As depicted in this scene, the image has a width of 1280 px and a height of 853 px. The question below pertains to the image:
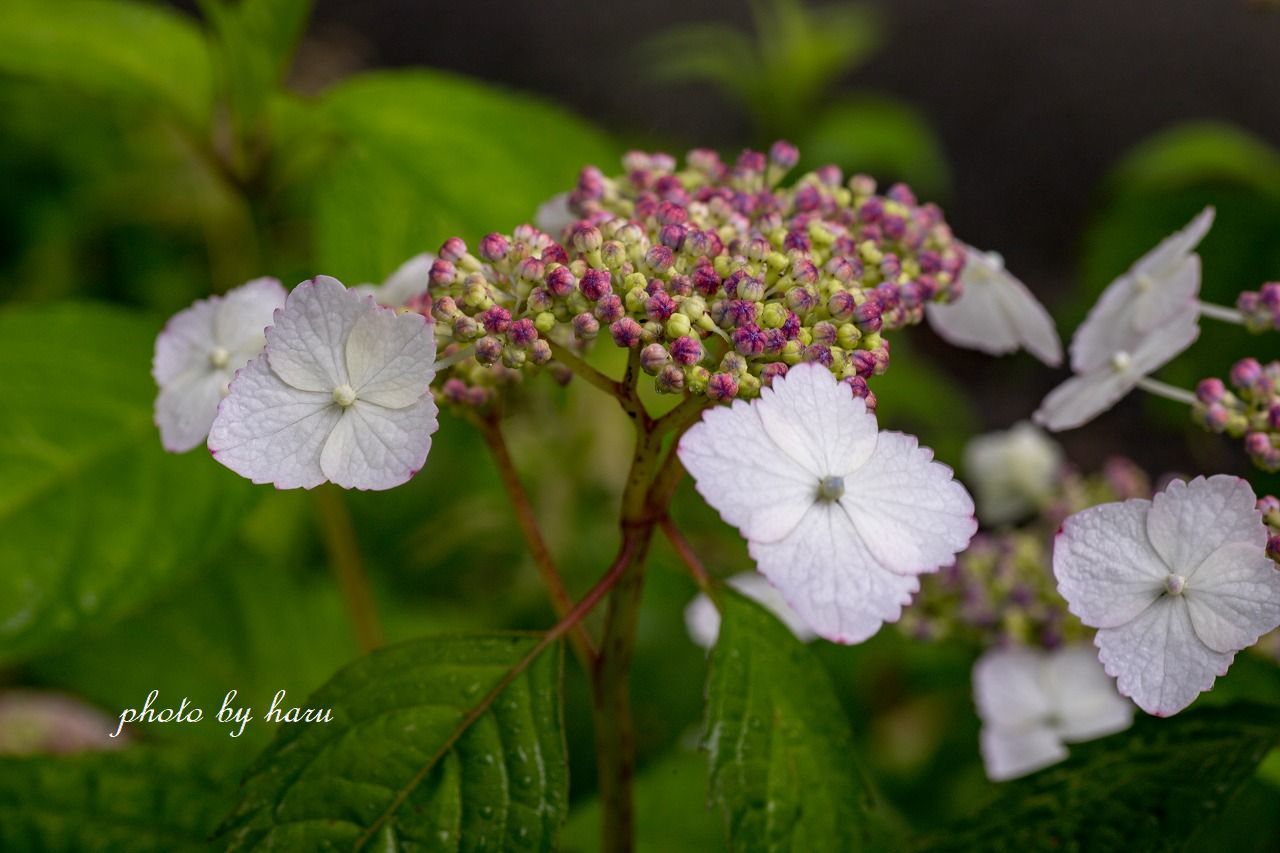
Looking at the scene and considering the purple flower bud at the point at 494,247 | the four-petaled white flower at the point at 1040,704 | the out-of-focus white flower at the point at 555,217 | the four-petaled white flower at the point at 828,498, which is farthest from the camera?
the four-petaled white flower at the point at 1040,704

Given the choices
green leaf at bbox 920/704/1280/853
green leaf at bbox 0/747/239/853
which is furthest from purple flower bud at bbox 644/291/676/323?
green leaf at bbox 0/747/239/853

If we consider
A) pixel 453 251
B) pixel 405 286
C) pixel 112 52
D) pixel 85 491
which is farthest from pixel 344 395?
pixel 112 52

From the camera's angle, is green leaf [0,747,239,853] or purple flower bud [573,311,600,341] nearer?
purple flower bud [573,311,600,341]

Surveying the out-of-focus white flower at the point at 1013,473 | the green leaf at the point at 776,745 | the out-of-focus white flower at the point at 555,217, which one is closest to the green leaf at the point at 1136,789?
the green leaf at the point at 776,745

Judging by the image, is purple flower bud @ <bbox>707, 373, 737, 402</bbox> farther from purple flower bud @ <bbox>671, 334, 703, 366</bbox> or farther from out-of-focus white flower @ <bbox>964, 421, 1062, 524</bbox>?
out-of-focus white flower @ <bbox>964, 421, 1062, 524</bbox>

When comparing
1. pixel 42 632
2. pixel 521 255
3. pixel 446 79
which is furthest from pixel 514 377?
pixel 446 79

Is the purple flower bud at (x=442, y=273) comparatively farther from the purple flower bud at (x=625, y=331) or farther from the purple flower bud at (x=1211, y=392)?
the purple flower bud at (x=1211, y=392)
